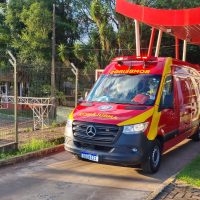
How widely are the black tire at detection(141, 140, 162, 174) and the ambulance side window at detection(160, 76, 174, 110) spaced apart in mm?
898

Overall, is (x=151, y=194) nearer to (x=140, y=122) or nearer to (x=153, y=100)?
(x=140, y=122)

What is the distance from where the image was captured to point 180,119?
31.5 ft

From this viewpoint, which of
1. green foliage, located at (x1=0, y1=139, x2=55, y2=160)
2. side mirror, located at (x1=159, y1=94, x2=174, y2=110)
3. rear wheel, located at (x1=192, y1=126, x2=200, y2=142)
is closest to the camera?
side mirror, located at (x1=159, y1=94, x2=174, y2=110)

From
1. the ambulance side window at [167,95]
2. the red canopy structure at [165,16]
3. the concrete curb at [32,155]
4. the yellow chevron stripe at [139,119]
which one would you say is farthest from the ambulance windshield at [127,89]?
the red canopy structure at [165,16]

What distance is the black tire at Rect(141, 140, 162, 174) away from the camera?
769 centimetres

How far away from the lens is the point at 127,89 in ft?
28.1

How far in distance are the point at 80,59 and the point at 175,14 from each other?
15.1 m

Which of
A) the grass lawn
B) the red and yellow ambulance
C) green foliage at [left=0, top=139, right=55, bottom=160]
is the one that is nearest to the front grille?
the red and yellow ambulance

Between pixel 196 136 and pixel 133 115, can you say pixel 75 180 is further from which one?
pixel 196 136

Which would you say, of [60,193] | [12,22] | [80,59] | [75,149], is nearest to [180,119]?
[75,149]

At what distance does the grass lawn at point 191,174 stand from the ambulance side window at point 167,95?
1.43 m

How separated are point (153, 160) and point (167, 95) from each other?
163 cm

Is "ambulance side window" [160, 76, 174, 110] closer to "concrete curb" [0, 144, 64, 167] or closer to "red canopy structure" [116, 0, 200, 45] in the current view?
"concrete curb" [0, 144, 64, 167]

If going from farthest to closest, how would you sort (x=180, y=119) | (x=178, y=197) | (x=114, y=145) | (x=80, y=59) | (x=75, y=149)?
(x=80, y=59) < (x=180, y=119) < (x=75, y=149) < (x=114, y=145) < (x=178, y=197)
